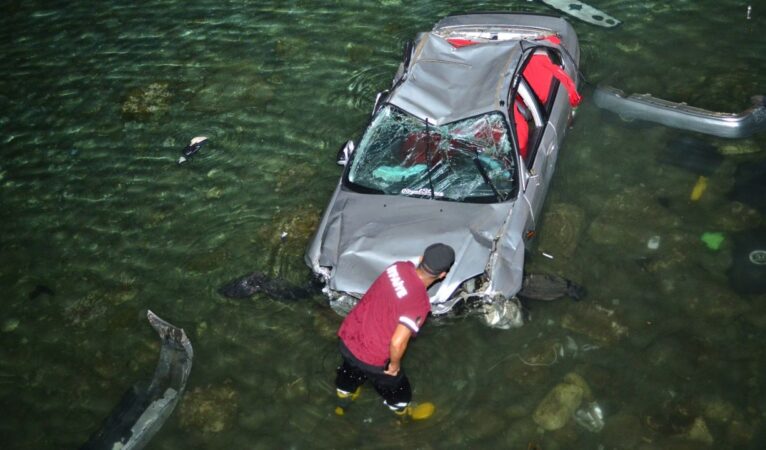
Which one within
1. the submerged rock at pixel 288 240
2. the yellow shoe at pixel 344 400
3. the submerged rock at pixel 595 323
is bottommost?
the yellow shoe at pixel 344 400

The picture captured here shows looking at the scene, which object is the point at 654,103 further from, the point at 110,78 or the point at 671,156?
the point at 110,78

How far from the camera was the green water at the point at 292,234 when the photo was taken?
695 cm

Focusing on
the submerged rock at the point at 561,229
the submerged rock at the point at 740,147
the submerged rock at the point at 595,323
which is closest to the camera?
the submerged rock at the point at 595,323

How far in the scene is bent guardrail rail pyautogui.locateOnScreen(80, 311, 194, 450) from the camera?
22.9 ft

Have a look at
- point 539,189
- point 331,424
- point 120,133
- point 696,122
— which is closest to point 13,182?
point 120,133

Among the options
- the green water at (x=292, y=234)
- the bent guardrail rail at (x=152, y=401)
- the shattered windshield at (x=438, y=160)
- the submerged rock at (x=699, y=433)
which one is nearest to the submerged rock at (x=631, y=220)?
the green water at (x=292, y=234)

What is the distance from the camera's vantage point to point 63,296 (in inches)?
329

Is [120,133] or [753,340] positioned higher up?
[120,133]

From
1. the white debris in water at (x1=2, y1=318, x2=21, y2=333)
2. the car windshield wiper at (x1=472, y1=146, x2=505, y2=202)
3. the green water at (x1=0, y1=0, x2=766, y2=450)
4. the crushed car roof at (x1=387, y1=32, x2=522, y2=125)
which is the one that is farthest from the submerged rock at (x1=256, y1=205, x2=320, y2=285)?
the white debris in water at (x1=2, y1=318, x2=21, y2=333)

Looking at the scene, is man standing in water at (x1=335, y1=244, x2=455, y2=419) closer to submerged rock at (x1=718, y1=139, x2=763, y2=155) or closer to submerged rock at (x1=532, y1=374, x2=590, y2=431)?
submerged rock at (x1=532, y1=374, x2=590, y2=431)

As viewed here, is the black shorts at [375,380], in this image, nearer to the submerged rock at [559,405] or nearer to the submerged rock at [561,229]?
the submerged rock at [559,405]

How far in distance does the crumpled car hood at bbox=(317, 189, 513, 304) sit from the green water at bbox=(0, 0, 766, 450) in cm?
87

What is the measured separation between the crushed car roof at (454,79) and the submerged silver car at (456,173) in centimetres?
1

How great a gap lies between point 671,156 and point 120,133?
7103 mm
